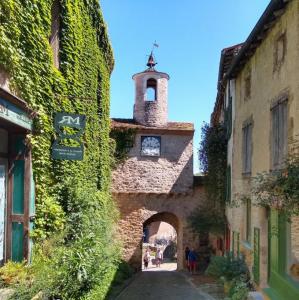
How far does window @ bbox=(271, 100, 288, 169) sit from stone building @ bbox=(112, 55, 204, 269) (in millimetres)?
13260

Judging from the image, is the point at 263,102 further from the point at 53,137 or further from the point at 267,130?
the point at 53,137

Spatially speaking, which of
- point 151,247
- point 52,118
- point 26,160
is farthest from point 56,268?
point 151,247

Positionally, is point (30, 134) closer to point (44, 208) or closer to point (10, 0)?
point (44, 208)

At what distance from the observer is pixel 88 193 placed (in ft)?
38.4

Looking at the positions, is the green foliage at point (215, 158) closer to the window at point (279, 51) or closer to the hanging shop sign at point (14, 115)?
the window at point (279, 51)

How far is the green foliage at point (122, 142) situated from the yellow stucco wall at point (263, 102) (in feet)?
28.1

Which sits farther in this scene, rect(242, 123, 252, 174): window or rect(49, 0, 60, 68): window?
rect(242, 123, 252, 174): window

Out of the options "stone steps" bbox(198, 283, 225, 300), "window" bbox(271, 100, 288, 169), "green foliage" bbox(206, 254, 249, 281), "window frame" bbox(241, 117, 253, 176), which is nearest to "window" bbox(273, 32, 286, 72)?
"window" bbox(271, 100, 288, 169)

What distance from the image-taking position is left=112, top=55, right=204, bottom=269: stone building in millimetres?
22578

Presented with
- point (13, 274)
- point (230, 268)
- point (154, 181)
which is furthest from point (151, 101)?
point (13, 274)

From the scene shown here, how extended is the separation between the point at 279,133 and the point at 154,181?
45.0 feet

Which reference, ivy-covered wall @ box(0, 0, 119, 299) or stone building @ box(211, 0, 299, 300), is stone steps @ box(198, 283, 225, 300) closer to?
stone building @ box(211, 0, 299, 300)

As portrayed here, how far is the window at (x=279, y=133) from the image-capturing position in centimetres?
904

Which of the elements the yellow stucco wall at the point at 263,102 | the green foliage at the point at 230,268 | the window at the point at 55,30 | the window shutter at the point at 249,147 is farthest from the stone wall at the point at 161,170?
the window at the point at 55,30
